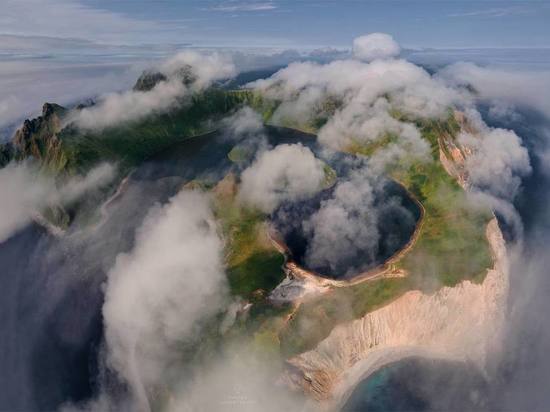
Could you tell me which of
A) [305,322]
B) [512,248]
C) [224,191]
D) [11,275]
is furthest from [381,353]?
[11,275]

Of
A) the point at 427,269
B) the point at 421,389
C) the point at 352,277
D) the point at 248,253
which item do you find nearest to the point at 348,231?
the point at 352,277

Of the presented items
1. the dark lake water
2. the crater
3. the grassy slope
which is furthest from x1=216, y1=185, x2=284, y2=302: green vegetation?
the grassy slope

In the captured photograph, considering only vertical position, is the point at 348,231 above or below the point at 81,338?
above

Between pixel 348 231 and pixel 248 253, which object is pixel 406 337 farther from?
pixel 248 253

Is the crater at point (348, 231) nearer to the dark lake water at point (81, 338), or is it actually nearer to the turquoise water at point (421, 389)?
the dark lake water at point (81, 338)

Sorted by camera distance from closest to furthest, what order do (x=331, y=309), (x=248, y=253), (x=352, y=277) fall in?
1. (x=331, y=309)
2. (x=352, y=277)
3. (x=248, y=253)

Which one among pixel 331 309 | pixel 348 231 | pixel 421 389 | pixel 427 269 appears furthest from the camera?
pixel 348 231

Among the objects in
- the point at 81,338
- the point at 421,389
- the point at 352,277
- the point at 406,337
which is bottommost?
the point at 81,338

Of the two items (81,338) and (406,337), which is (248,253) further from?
(81,338)

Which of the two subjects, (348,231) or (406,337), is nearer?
(406,337)
